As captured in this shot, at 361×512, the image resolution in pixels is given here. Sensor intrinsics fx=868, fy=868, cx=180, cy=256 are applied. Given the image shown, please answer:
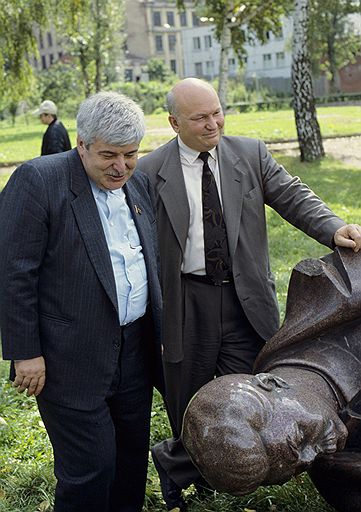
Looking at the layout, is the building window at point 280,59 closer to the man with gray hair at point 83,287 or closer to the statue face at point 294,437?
the man with gray hair at point 83,287

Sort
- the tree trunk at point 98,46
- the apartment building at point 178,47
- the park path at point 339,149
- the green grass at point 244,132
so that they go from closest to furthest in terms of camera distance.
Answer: the park path at point 339,149, the green grass at point 244,132, the tree trunk at point 98,46, the apartment building at point 178,47

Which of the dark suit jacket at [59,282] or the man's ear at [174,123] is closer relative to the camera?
the dark suit jacket at [59,282]

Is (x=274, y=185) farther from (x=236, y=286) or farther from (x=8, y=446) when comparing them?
(x=8, y=446)

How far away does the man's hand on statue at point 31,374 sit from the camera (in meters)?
3.29

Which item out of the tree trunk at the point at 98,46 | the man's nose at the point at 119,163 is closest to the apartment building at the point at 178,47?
the tree trunk at the point at 98,46

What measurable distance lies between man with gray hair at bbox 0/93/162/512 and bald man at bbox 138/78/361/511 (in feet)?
1.43

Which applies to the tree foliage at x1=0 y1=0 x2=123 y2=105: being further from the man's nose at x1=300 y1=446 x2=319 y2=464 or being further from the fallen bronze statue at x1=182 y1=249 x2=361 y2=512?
the man's nose at x1=300 y1=446 x2=319 y2=464

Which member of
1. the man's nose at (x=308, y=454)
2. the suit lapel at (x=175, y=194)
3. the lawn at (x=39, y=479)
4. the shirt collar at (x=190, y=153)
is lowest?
the lawn at (x=39, y=479)

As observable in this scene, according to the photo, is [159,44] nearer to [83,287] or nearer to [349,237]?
[349,237]

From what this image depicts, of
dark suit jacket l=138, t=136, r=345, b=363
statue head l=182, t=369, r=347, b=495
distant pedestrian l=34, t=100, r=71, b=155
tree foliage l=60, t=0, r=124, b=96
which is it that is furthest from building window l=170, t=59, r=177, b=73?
statue head l=182, t=369, r=347, b=495

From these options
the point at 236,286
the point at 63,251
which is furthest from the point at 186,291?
A: the point at 63,251

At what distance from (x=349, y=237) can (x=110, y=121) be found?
1.11 meters

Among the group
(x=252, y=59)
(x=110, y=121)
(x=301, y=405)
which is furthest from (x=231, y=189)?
(x=252, y=59)

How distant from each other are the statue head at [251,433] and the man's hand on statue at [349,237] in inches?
34.0
